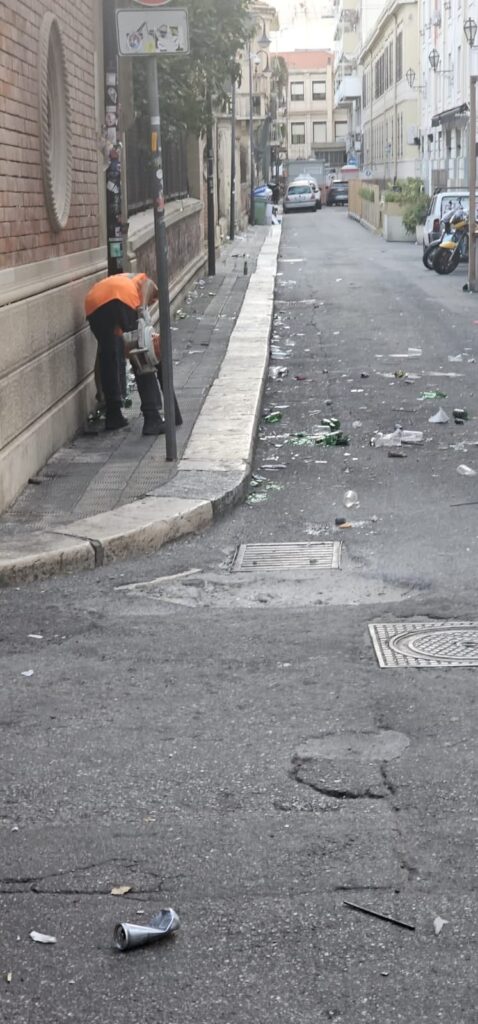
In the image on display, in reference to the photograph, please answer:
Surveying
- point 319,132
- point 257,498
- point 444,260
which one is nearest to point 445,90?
point 444,260

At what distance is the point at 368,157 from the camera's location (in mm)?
91875

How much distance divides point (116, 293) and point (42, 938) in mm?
7365

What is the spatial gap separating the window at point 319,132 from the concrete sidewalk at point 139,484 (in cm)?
13533

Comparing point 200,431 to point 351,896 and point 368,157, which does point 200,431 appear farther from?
point 368,157

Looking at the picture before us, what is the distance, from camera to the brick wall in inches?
340

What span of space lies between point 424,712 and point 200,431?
19.2 ft

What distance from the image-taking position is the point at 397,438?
1065 centimetres

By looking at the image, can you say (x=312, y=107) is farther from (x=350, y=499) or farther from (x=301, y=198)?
(x=350, y=499)

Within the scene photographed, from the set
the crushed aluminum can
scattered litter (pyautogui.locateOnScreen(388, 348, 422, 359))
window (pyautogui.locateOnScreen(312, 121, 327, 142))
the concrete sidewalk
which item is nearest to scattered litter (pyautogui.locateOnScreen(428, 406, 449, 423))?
the concrete sidewalk

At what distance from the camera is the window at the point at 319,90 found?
483 feet

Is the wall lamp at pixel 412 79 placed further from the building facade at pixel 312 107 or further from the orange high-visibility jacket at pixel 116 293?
the building facade at pixel 312 107

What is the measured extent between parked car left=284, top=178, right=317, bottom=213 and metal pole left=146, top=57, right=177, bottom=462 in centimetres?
7047

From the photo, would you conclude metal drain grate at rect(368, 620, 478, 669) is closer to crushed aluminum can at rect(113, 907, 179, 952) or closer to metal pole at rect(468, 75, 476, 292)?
crushed aluminum can at rect(113, 907, 179, 952)

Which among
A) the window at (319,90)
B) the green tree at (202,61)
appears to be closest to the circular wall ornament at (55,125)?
the green tree at (202,61)
